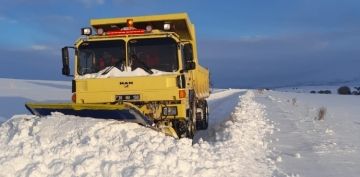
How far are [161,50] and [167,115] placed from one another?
136 centimetres

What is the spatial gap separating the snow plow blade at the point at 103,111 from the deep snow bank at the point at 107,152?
167 millimetres

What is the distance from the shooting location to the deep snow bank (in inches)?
265

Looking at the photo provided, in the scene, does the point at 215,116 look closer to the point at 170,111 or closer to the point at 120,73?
the point at 170,111

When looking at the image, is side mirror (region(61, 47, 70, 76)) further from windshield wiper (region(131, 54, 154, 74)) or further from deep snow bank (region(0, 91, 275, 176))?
deep snow bank (region(0, 91, 275, 176))

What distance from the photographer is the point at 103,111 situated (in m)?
8.93

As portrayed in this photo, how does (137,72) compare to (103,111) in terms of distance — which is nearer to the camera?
(103,111)

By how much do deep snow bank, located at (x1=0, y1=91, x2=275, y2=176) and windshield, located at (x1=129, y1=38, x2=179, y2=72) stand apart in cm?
169

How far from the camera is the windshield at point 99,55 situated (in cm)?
1029

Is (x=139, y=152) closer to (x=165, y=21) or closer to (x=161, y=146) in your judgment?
(x=161, y=146)

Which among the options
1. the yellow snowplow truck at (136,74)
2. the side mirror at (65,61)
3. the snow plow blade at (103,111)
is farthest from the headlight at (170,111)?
the side mirror at (65,61)

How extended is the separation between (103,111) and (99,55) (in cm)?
185

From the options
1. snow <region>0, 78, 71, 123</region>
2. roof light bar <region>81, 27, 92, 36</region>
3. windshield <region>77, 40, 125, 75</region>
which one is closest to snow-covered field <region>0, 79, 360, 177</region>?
windshield <region>77, 40, 125, 75</region>

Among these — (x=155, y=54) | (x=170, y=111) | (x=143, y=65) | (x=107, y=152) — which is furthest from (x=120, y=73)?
(x=107, y=152)

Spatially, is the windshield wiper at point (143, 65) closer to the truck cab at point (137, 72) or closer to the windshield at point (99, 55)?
the truck cab at point (137, 72)
